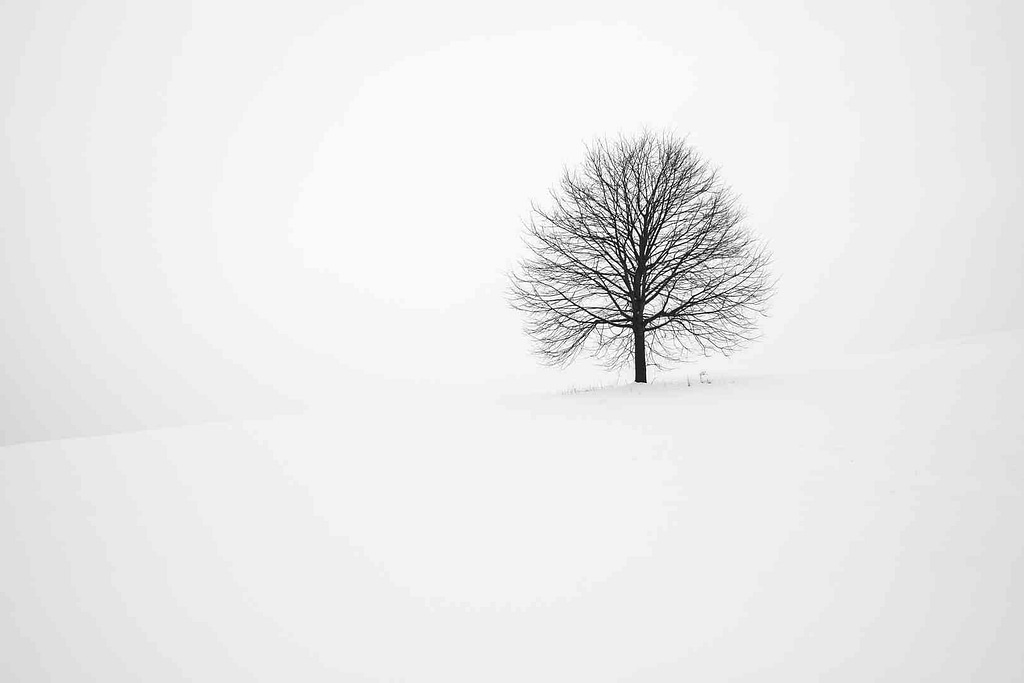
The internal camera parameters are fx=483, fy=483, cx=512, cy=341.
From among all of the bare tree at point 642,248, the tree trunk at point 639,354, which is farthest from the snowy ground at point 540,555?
the bare tree at point 642,248

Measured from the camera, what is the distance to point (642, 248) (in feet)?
45.9

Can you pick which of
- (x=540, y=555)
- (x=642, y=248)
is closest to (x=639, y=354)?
(x=642, y=248)

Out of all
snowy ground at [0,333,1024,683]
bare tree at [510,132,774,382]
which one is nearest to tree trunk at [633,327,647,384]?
bare tree at [510,132,774,382]

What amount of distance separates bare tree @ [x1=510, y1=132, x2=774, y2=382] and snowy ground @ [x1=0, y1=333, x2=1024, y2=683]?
5.74 meters

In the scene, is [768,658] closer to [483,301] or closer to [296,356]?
[483,301]

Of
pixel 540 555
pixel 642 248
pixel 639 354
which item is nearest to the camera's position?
pixel 540 555

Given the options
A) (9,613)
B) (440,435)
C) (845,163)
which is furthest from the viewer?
(845,163)

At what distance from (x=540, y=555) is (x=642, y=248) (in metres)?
10.8

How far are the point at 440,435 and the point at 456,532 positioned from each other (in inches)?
151

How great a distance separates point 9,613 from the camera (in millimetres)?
4531

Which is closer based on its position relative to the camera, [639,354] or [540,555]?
[540,555]

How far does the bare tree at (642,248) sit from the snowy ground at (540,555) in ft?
18.8

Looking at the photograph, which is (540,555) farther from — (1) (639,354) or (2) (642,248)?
(2) (642,248)

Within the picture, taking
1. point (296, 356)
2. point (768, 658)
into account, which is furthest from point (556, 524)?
point (296, 356)
